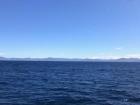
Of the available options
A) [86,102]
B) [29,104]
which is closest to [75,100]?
[86,102]

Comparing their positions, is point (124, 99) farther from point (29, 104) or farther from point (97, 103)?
point (29, 104)

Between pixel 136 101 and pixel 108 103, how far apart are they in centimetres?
369

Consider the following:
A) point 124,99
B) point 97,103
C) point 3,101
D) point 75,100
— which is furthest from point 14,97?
point 124,99

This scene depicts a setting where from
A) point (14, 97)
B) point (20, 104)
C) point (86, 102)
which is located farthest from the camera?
point (14, 97)

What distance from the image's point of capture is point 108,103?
2562 cm

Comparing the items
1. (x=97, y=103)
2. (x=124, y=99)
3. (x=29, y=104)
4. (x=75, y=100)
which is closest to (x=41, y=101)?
(x=29, y=104)

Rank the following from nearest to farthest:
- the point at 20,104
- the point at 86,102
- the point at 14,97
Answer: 1. the point at 20,104
2. the point at 86,102
3. the point at 14,97

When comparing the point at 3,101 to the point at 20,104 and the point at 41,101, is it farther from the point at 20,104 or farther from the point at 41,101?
the point at 41,101

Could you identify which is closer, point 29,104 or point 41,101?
point 29,104

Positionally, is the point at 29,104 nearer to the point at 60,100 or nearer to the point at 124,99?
the point at 60,100

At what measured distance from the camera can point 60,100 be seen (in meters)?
27.2

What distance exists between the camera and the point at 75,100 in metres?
27.2

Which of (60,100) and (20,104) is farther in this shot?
(60,100)

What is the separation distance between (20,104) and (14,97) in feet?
14.3
